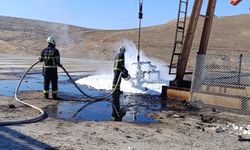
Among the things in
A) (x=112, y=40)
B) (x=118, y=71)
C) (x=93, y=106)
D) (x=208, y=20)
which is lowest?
(x=93, y=106)

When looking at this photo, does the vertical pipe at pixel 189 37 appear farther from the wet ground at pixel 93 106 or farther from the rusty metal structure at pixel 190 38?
the wet ground at pixel 93 106

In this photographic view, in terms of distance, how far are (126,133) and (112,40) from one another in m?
48.6

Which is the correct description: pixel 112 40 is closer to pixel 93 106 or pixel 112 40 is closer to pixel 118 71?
pixel 93 106

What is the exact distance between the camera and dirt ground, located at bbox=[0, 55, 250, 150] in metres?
7.43

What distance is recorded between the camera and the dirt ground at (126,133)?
743cm

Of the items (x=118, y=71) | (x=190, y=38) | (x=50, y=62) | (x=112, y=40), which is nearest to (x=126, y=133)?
(x=118, y=71)

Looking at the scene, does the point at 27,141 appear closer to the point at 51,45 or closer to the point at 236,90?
the point at 51,45

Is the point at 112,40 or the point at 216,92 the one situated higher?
the point at 112,40

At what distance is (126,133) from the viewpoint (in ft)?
27.6

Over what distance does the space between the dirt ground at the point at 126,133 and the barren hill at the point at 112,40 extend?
3178 cm

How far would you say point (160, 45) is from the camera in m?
49.8

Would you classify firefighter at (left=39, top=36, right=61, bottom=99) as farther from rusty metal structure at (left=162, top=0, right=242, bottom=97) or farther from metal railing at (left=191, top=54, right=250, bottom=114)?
metal railing at (left=191, top=54, right=250, bottom=114)

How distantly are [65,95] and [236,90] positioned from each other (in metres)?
5.50

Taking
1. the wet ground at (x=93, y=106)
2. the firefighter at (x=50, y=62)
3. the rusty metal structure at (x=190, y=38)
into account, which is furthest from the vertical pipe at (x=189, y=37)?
the firefighter at (x=50, y=62)
